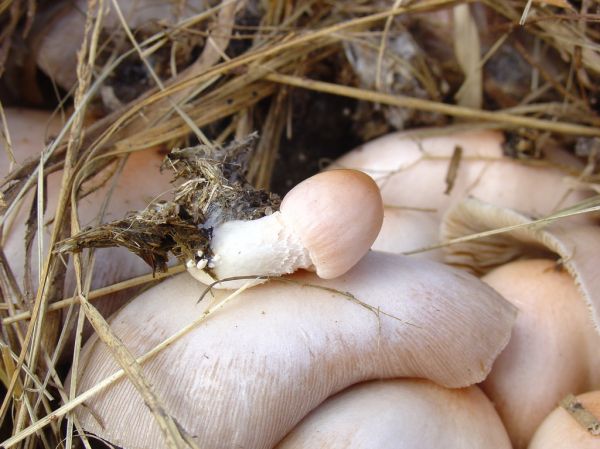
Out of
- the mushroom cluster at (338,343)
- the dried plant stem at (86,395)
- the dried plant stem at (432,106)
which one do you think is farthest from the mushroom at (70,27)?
the dried plant stem at (86,395)

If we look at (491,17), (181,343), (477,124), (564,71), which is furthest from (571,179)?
(181,343)

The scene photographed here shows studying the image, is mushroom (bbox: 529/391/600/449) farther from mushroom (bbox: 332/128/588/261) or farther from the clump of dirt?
the clump of dirt

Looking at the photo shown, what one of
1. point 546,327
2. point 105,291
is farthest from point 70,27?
point 546,327

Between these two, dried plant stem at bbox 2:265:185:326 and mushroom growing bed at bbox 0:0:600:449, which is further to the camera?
dried plant stem at bbox 2:265:185:326

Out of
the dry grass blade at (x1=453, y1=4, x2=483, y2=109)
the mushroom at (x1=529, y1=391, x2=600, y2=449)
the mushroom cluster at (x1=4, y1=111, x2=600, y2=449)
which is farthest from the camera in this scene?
the dry grass blade at (x1=453, y1=4, x2=483, y2=109)

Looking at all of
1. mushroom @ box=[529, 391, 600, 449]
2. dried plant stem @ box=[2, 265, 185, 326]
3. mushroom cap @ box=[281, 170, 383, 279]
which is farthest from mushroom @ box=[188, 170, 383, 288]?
mushroom @ box=[529, 391, 600, 449]

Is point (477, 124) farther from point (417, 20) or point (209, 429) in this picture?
point (209, 429)

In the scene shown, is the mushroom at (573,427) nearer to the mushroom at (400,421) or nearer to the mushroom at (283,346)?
the mushroom at (400,421)
